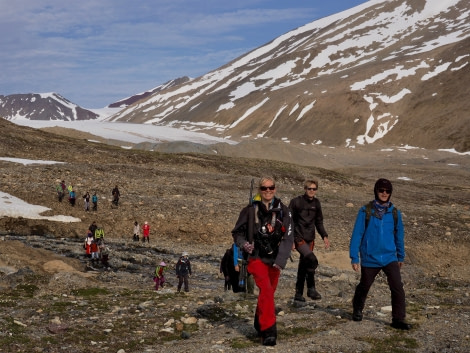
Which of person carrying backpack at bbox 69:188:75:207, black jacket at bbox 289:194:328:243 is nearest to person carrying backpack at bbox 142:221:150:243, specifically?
person carrying backpack at bbox 69:188:75:207

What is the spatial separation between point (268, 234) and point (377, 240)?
208cm

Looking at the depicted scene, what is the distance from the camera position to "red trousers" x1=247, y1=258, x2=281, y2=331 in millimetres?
8859

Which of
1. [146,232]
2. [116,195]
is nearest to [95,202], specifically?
[116,195]

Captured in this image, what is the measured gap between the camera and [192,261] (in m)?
24.6

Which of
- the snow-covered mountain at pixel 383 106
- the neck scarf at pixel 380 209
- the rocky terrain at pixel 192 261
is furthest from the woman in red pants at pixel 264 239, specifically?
the snow-covered mountain at pixel 383 106

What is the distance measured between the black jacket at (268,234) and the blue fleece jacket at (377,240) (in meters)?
1.45

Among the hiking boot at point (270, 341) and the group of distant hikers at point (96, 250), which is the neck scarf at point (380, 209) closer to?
the hiking boot at point (270, 341)

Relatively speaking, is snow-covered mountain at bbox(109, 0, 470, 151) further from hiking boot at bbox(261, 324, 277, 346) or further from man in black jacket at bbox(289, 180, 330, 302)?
hiking boot at bbox(261, 324, 277, 346)

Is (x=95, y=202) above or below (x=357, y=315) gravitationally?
above

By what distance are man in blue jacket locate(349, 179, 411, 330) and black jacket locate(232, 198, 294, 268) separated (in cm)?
149

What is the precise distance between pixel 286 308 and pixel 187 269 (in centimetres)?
489

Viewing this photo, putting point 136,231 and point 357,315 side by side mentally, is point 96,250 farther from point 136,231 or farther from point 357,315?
point 357,315

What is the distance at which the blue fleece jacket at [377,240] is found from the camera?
988 cm

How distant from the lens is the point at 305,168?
6162cm
